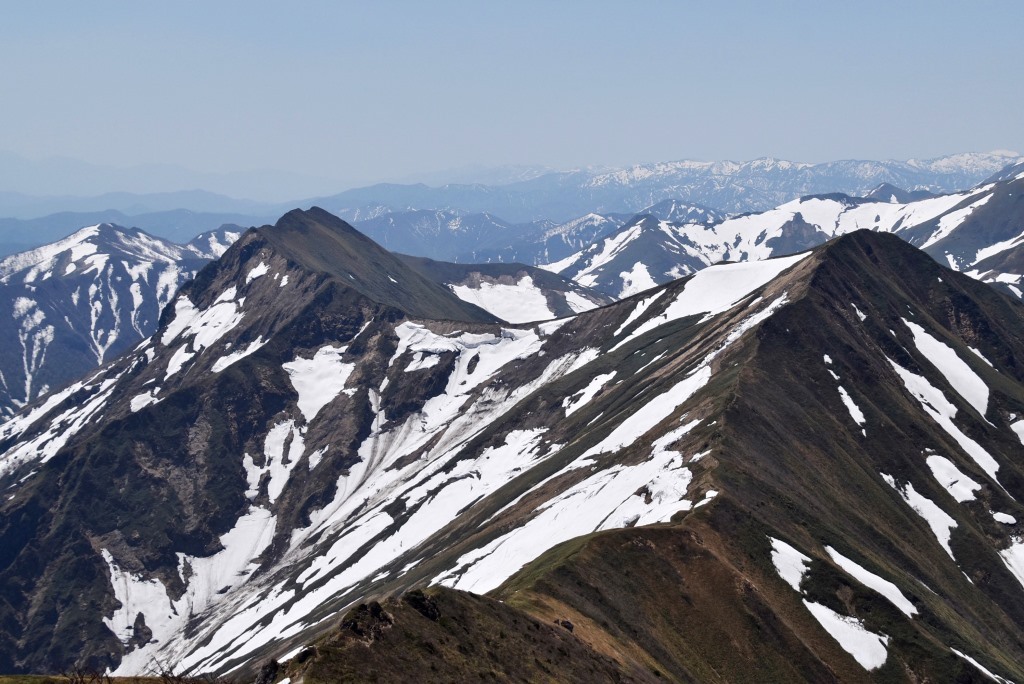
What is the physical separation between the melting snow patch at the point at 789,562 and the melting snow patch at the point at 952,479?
202 feet

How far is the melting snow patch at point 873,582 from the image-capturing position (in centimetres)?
11306

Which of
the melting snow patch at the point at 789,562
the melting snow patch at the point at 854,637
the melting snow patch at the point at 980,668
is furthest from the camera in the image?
the melting snow patch at the point at 789,562

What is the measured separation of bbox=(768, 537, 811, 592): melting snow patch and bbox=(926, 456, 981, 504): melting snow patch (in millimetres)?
61491

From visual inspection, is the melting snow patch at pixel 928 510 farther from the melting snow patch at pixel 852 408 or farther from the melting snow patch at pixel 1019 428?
the melting snow patch at pixel 1019 428

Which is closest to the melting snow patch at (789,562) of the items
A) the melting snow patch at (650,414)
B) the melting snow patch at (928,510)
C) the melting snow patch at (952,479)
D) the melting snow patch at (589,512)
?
the melting snow patch at (589,512)

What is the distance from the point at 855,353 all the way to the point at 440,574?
95614mm

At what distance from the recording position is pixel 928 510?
499 ft

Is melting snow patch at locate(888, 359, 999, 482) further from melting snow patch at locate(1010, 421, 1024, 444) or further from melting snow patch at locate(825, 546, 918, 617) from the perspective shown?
melting snow patch at locate(825, 546, 918, 617)

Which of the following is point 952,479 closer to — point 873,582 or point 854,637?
point 873,582

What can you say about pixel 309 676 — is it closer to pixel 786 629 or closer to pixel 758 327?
Result: pixel 786 629

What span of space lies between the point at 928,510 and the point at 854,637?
57300 millimetres

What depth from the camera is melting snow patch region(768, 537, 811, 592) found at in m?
108

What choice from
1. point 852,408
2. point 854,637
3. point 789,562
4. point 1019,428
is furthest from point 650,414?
point 1019,428

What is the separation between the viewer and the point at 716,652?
318 feet
